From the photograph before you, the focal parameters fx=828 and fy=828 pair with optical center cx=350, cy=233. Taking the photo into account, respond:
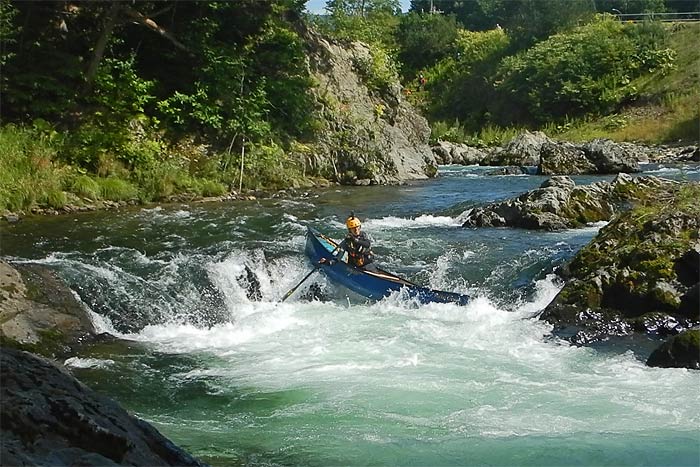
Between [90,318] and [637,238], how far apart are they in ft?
21.1

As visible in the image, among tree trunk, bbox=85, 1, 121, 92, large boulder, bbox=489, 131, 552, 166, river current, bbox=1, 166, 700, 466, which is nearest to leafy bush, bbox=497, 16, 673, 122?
large boulder, bbox=489, 131, 552, 166

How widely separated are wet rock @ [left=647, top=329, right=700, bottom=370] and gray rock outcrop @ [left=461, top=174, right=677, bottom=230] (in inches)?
243

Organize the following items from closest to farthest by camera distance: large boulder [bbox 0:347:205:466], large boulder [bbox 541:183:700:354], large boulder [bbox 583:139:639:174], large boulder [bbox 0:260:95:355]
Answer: large boulder [bbox 0:347:205:466] < large boulder [bbox 0:260:95:355] < large boulder [bbox 541:183:700:354] < large boulder [bbox 583:139:639:174]

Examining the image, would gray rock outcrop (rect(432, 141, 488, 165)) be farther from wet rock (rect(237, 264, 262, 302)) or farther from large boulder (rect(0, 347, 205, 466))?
large boulder (rect(0, 347, 205, 466))

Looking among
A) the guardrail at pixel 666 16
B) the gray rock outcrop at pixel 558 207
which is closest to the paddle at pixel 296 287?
the gray rock outcrop at pixel 558 207

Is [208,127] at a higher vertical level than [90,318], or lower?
higher

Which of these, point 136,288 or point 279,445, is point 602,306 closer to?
point 279,445

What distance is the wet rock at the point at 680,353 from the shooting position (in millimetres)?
7336

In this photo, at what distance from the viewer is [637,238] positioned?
32.3 feet

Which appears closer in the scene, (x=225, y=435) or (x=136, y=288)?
(x=225, y=435)

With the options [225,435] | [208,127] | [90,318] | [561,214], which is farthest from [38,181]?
[225,435]

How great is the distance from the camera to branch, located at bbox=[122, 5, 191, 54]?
735 inches

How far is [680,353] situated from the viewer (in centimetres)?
743

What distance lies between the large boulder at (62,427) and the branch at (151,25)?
1609 cm
